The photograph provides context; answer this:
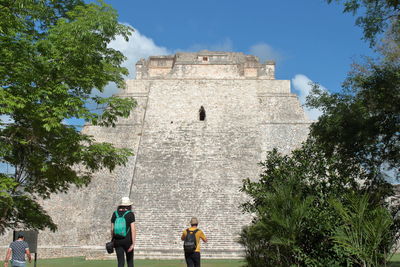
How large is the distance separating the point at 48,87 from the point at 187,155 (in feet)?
35.7

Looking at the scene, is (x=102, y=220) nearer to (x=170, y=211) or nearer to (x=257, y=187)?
(x=170, y=211)

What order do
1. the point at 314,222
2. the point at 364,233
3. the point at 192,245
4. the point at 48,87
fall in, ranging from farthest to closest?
1. the point at 48,87
2. the point at 314,222
3. the point at 192,245
4. the point at 364,233

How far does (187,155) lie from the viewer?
1769 centimetres

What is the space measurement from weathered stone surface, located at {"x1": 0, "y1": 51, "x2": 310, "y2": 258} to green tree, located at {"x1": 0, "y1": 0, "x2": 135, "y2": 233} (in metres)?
5.86

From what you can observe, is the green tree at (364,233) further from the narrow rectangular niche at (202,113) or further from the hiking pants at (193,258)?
the narrow rectangular niche at (202,113)

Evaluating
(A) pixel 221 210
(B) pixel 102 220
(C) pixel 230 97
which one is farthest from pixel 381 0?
(C) pixel 230 97

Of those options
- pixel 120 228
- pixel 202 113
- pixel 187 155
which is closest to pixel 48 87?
pixel 120 228

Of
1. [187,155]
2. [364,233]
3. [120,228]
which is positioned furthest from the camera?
[187,155]

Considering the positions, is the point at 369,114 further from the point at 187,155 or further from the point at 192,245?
the point at 187,155

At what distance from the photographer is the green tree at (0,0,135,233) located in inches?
271

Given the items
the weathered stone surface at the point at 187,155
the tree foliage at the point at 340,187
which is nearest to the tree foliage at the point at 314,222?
the tree foliage at the point at 340,187

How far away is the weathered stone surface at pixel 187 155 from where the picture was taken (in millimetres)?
14578

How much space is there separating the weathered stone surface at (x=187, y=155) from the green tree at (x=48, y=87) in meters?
5.86

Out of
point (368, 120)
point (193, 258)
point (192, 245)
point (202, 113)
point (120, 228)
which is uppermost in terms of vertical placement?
point (202, 113)
